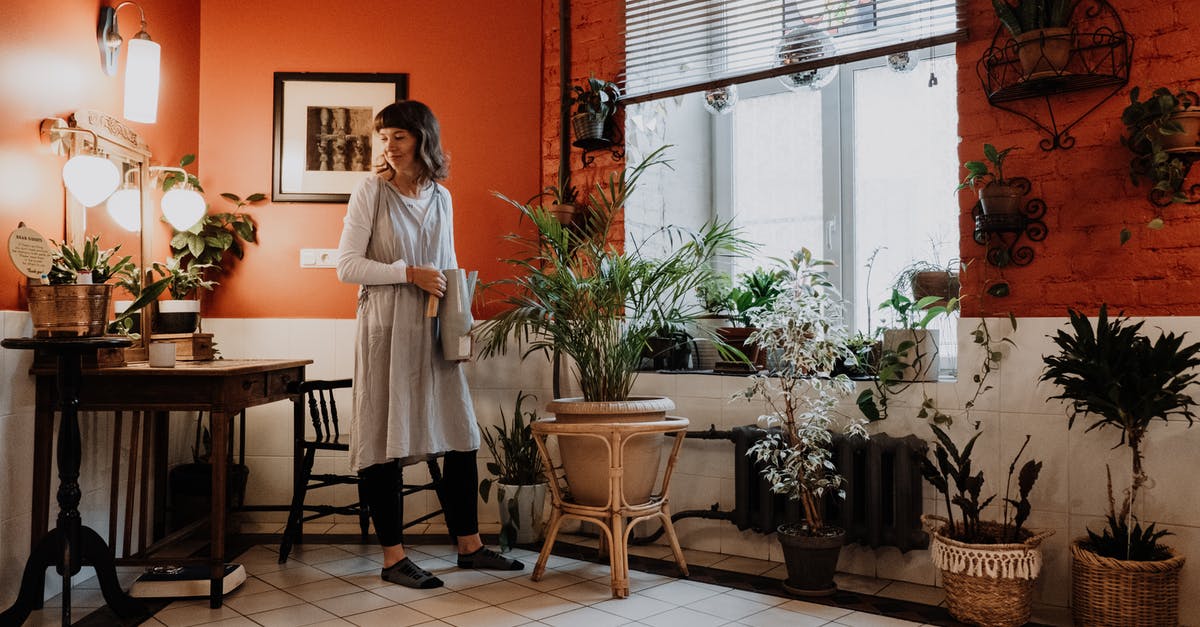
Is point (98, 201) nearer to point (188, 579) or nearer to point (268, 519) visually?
point (188, 579)

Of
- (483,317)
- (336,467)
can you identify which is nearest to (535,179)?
(483,317)

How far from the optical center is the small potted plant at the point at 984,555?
2.57 meters

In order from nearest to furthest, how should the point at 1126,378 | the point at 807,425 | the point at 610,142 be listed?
the point at 1126,378 → the point at 807,425 → the point at 610,142

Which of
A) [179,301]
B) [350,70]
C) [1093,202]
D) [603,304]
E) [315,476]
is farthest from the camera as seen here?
[350,70]

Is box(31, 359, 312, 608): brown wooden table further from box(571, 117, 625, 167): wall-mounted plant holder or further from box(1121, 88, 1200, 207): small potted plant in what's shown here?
box(1121, 88, 1200, 207): small potted plant

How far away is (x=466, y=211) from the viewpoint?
160 inches

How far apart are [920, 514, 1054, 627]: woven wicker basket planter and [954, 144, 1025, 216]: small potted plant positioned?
42.8 inches

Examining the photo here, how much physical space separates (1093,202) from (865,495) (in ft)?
4.24

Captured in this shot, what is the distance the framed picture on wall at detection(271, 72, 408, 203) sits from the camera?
4.01 m

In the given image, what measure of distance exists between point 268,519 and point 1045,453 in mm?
3342

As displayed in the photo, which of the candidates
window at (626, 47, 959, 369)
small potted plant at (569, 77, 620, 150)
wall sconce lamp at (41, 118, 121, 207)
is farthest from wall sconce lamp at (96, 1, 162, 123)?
window at (626, 47, 959, 369)

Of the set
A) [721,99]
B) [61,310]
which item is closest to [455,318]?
[61,310]

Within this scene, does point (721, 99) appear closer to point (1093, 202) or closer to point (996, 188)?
point (996, 188)

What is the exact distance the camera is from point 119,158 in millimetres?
3309
